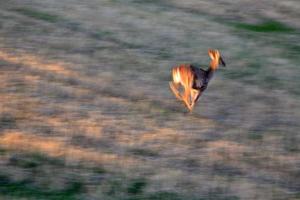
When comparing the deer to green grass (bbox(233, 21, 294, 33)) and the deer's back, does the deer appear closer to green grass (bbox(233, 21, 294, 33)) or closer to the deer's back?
the deer's back

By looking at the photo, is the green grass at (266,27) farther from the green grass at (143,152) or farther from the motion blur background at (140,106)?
the green grass at (143,152)

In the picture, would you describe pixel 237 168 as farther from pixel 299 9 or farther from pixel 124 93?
pixel 299 9

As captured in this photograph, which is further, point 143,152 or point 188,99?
point 188,99

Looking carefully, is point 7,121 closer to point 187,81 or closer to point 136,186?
point 136,186

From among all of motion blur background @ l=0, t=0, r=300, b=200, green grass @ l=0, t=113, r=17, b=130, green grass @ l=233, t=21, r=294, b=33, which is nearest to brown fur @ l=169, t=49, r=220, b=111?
motion blur background @ l=0, t=0, r=300, b=200

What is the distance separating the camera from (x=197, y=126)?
1329 cm

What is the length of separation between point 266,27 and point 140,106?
24.3 ft

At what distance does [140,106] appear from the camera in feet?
45.9

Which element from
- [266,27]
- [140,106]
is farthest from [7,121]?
[266,27]

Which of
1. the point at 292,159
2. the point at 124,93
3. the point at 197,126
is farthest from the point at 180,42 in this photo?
the point at 292,159

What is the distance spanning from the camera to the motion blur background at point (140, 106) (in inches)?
445

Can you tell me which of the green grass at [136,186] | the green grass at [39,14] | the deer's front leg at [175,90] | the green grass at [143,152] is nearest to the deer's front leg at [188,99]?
the deer's front leg at [175,90]

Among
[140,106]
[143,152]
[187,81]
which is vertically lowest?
[143,152]

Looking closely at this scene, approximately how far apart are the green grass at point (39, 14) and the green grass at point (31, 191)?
8.79 m
